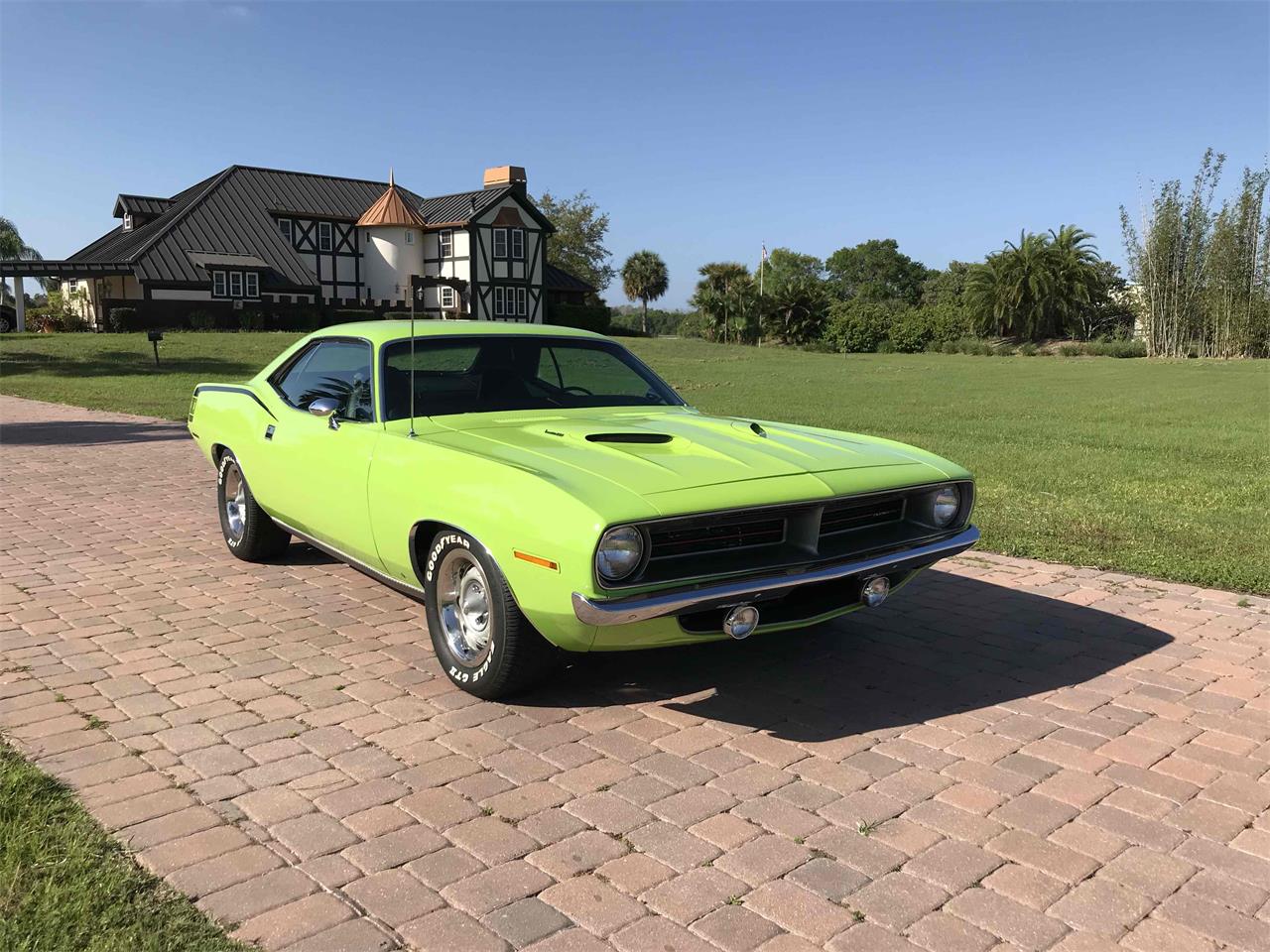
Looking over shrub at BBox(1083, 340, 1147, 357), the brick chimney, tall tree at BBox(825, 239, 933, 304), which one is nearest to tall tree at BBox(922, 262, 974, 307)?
tall tree at BBox(825, 239, 933, 304)

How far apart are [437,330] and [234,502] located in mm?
2105

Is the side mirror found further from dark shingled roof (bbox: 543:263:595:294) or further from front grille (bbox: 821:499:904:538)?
dark shingled roof (bbox: 543:263:595:294)

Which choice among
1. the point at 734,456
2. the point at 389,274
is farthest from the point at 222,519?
the point at 389,274

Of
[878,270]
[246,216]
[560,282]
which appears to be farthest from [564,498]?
[878,270]

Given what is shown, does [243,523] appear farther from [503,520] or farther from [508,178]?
[508,178]

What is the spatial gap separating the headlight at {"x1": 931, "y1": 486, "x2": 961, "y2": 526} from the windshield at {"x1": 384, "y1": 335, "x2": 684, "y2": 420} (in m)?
1.54

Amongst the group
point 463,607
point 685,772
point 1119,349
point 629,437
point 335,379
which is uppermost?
point 1119,349

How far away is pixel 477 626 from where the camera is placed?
3979mm

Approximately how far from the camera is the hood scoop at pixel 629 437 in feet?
13.7

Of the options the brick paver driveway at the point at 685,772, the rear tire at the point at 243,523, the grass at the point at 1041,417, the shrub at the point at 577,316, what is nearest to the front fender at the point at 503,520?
the brick paver driveway at the point at 685,772

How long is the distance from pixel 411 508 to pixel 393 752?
100cm

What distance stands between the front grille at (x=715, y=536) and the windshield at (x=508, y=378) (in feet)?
5.17

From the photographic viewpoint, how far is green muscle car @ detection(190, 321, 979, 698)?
344 cm

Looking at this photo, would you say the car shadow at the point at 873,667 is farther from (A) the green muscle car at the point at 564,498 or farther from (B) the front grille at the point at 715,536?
(B) the front grille at the point at 715,536
